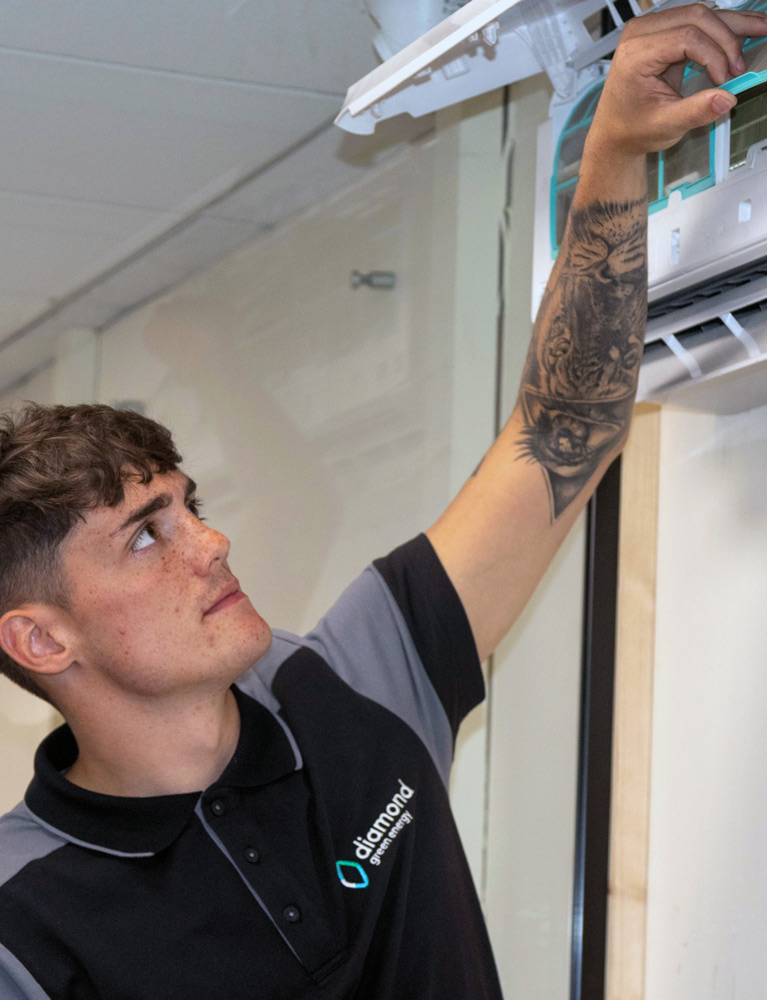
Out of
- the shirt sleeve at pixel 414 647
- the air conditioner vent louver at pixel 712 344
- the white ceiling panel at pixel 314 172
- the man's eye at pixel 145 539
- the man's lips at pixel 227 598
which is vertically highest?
the white ceiling panel at pixel 314 172

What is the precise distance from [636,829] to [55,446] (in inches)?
32.5

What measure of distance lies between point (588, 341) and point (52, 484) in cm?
56

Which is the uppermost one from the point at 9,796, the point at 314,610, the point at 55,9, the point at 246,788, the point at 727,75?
the point at 55,9

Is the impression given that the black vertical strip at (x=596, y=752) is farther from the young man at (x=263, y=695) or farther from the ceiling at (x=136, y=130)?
the ceiling at (x=136, y=130)

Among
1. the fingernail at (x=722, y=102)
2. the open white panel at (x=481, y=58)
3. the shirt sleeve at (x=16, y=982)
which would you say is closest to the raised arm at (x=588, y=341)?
the fingernail at (x=722, y=102)

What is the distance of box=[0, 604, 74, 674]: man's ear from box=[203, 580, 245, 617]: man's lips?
16 cm

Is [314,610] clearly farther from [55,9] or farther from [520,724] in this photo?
[55,9]

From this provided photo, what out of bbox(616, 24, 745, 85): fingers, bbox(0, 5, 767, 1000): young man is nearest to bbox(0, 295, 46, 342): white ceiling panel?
bbox(0, 5, 767, 1000): young man

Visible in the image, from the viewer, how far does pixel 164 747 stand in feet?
3.81

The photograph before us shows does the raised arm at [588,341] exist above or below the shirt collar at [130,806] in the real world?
above

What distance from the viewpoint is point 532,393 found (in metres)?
1.22

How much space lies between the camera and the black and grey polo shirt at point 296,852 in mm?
1031

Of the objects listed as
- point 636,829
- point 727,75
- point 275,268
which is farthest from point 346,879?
point 275,268

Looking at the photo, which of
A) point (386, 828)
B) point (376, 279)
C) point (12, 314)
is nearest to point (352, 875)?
point (386, 828)
